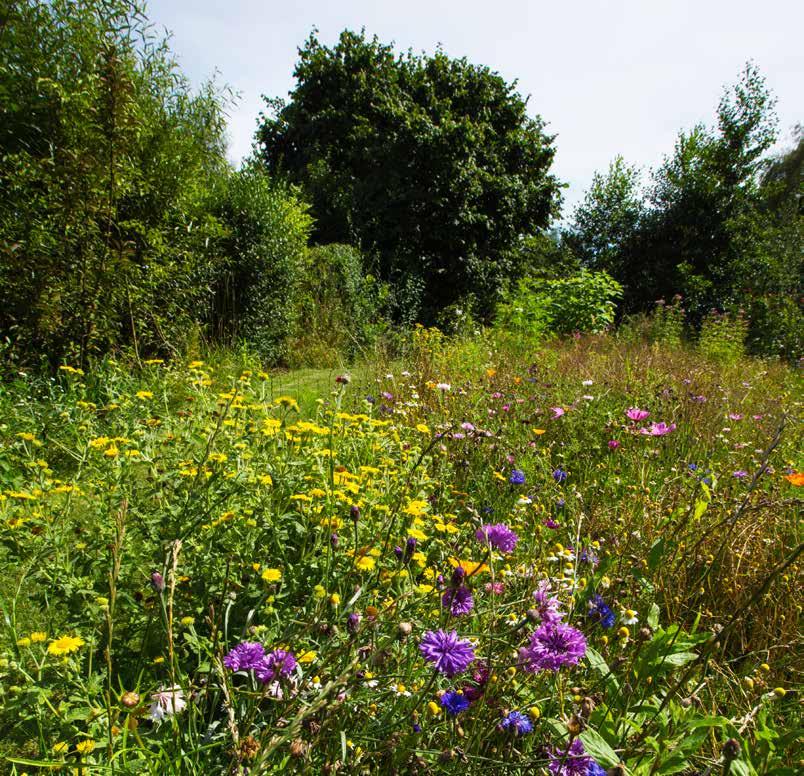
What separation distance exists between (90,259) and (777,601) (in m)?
5.11

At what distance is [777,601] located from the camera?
170 centimetres

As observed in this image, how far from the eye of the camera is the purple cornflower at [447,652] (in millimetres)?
872

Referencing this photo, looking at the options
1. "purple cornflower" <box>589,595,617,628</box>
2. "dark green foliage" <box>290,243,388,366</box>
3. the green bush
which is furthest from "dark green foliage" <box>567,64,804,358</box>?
"purple cornflower" <box>589,595,617,628</box>

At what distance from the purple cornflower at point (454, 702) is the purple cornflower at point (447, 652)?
0.05 meters

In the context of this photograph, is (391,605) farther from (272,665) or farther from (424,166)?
(424,166)

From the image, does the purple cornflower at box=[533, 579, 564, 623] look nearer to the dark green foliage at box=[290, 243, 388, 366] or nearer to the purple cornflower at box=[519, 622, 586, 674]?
the purple cornflower at box=[519, 622, 586, 674]

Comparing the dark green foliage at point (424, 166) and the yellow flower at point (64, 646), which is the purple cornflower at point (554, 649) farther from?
the dark green foliage at point (424, 166)

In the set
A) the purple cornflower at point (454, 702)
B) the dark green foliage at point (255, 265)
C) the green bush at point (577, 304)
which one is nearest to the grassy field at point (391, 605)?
the purple cornflower at point (454, 702)

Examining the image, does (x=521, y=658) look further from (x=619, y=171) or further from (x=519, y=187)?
(x=619, y=171)

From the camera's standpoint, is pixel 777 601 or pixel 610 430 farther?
pixel 610 430

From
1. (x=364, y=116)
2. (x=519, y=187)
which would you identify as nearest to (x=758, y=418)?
(x=519, y=187)

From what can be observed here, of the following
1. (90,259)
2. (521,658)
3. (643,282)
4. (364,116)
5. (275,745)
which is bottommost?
(521,658)

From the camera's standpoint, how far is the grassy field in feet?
3.00

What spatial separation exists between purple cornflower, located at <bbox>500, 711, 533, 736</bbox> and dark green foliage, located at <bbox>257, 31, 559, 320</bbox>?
486 inches
